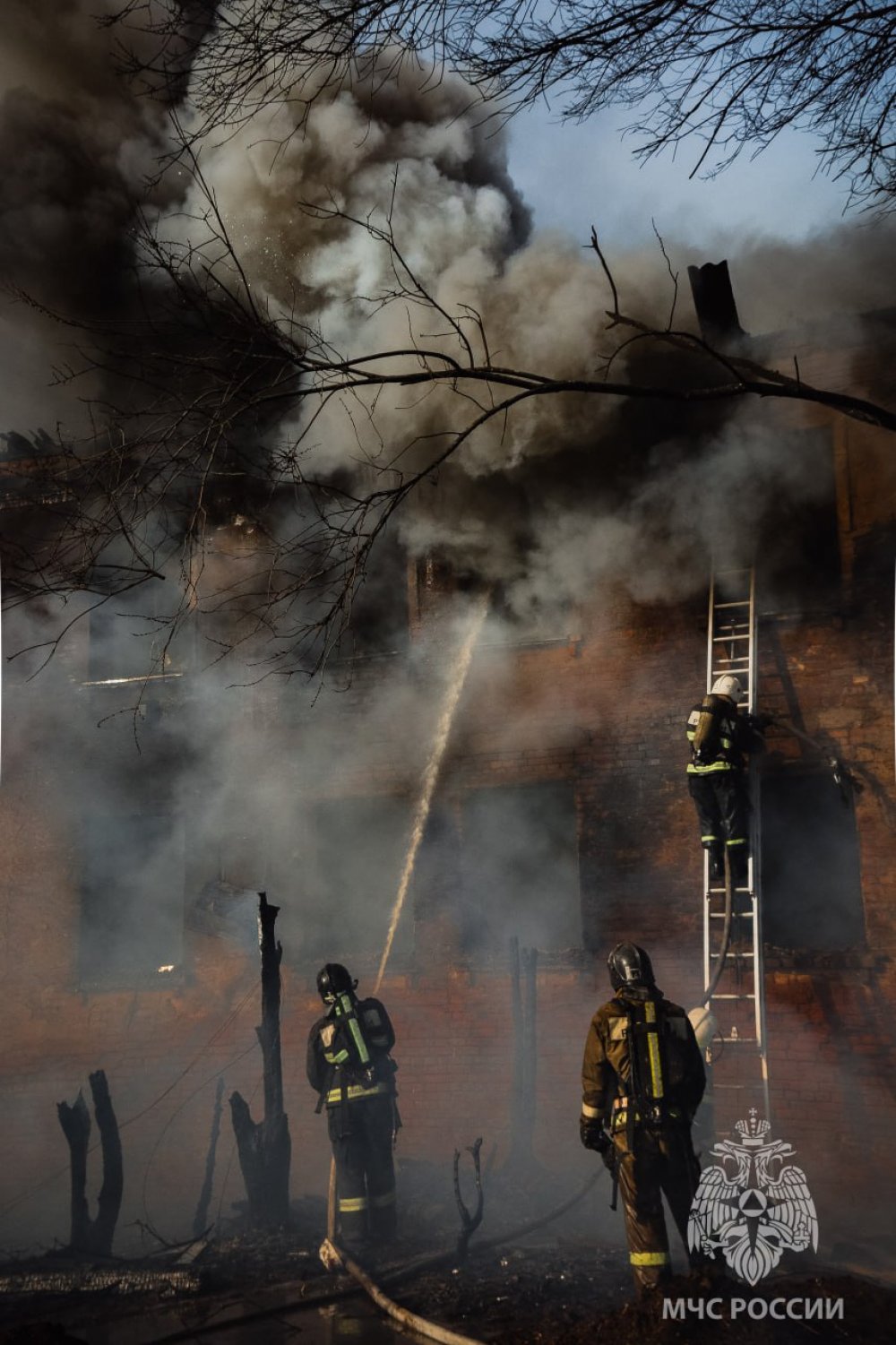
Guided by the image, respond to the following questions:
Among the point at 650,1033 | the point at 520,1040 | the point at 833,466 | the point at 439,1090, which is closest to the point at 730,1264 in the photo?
the point at 650,1033

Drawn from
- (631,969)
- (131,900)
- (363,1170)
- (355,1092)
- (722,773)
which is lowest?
(363,1170)

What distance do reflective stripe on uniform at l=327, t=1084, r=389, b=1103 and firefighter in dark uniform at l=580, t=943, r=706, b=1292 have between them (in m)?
2.37

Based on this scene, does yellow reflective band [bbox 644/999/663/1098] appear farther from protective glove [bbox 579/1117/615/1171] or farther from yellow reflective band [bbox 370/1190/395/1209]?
yellow reflective band [bbox 370/1190/395/1209]

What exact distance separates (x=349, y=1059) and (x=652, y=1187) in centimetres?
280

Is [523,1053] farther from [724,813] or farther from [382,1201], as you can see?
[724,813]

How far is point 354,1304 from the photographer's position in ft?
19.9

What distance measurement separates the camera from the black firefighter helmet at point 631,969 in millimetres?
5512

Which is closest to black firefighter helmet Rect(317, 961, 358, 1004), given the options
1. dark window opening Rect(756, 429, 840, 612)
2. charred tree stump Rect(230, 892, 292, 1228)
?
charred tree stump Rect(230, 892, 292, 1228)

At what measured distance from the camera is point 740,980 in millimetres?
8453

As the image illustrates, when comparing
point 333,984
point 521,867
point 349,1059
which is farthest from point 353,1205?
point 521,867

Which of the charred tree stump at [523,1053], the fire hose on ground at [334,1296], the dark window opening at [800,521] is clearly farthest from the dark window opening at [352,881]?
the dark window opening at [800,521]

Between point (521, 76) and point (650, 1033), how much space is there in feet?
13.7

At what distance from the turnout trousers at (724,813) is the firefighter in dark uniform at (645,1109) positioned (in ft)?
10.4

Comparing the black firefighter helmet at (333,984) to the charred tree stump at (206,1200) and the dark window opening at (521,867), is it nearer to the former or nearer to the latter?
the charred tree stump at (206,1200)
